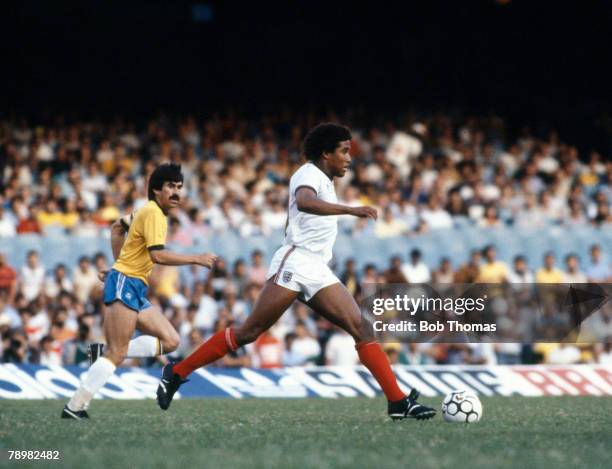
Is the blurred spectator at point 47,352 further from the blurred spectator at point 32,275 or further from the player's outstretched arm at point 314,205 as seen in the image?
the player's outstretched arm at point 314,205

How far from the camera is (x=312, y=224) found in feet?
29.3

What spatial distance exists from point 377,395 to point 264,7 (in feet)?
42.5

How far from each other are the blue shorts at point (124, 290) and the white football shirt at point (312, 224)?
1139 mm

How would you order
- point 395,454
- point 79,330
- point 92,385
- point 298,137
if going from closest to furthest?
1. point 395,454
2. point 92,385
3. point 79,330
4. point 298,137

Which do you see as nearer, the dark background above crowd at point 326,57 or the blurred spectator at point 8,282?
the blurred spectator at point 8,282

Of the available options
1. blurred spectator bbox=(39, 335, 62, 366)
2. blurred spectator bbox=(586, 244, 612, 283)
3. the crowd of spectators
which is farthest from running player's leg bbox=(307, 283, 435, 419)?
blurred spectator bbox=(586, 244, 612, 283)

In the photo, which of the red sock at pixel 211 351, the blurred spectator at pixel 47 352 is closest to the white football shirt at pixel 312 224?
the red sock at pixel 211 351

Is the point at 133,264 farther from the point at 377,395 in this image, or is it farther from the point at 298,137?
the point at 298,137

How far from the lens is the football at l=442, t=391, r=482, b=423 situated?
8836 millimetres

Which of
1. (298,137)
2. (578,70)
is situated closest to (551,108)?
(578,70)

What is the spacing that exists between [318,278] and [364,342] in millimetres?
601

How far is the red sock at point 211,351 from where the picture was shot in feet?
30.0

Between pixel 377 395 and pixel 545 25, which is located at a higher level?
pixel 545 25

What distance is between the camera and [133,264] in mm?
9086
